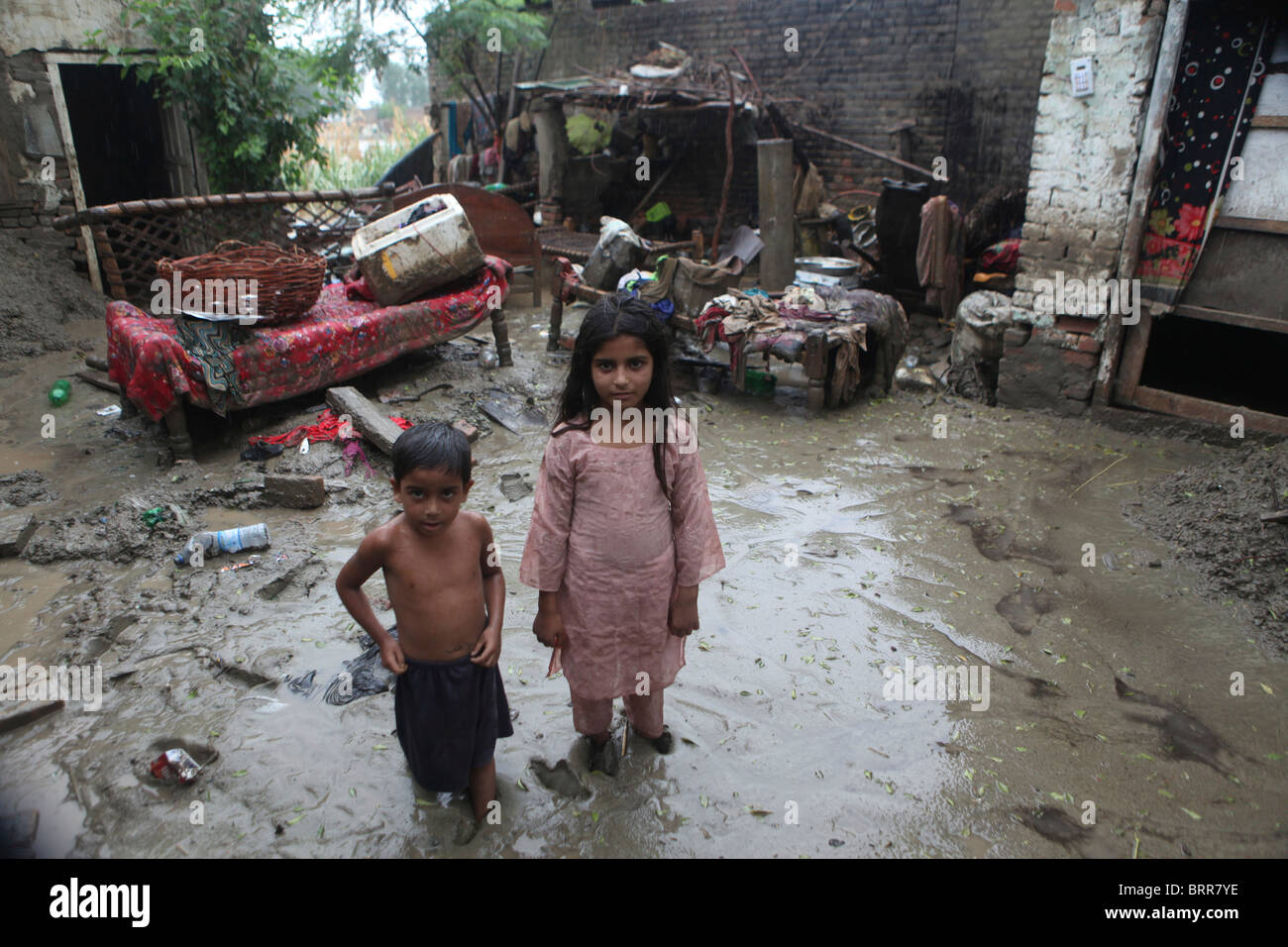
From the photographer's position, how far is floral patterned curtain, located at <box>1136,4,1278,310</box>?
5.11m

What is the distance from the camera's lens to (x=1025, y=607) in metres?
3.86

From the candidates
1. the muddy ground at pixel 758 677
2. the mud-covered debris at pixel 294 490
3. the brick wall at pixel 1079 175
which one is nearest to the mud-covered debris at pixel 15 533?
the muddy ground at pixel 758 677

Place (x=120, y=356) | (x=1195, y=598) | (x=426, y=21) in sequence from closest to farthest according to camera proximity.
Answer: (x=1195, y=598), (x=120, y=356), (x=426, y=21)

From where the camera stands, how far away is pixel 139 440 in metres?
5.67

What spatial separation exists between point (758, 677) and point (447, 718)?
1.46 m

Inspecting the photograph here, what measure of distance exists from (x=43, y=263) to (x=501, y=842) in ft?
28.9

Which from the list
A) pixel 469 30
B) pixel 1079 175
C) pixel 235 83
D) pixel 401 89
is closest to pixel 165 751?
pixel 1079 175

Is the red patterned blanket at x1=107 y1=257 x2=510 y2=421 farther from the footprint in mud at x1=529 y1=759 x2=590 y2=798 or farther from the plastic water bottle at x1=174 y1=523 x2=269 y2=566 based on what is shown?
the footprint in mud at x1=529 y1=759 x2=590 y2=798

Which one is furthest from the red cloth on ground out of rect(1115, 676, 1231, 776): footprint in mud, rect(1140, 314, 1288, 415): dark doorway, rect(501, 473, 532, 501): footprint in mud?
rect(1140, 314, 1288, 415): dark doorway

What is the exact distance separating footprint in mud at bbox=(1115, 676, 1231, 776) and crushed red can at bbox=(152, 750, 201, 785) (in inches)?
134

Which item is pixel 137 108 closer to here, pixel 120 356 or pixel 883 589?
pixel 120 356

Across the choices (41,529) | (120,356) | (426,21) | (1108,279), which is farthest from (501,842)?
(426,21)

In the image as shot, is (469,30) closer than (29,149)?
No

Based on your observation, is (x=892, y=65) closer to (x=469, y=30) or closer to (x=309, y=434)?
(x=469, y=30)
